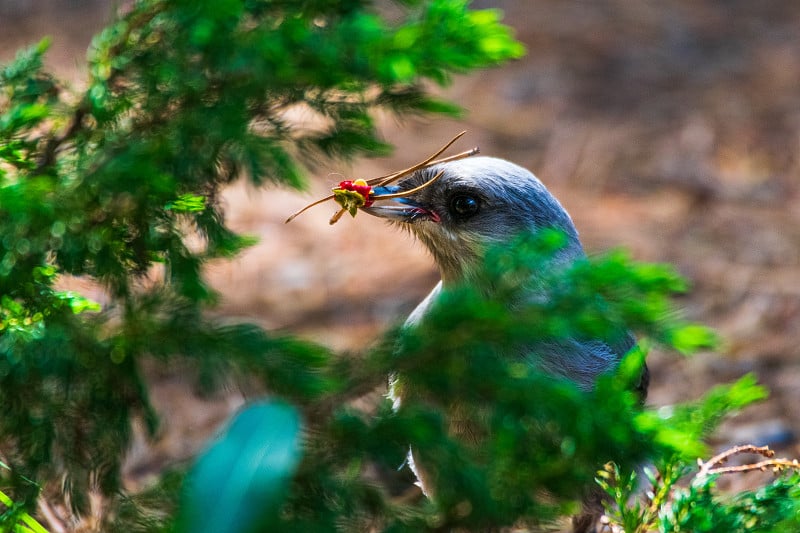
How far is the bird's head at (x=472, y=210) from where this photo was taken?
2.75 m

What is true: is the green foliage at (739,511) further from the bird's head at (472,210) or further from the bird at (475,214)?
the bird's head at (472,210)

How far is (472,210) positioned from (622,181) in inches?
116

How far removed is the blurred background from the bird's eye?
1.51ft

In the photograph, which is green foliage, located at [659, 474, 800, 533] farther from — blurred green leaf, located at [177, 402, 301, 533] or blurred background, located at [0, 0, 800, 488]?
blurred background, located at [0, 0, 800, 488]

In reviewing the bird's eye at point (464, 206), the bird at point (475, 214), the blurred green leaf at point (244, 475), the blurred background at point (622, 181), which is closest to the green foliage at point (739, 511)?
the bird at point (475, 214)

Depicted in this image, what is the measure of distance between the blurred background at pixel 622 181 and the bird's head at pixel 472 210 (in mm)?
382

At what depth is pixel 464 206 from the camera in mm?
2787

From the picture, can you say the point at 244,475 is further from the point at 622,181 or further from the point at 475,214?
the point at 622,181

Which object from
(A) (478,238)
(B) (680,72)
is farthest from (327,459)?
(B) (680,72)

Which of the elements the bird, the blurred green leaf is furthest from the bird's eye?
the blurred green leaf

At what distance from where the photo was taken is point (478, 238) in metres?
2.75

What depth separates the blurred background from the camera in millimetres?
4016

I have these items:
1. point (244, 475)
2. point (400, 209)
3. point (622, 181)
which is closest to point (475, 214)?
point (400, 209)

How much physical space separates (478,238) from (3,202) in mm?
1538
